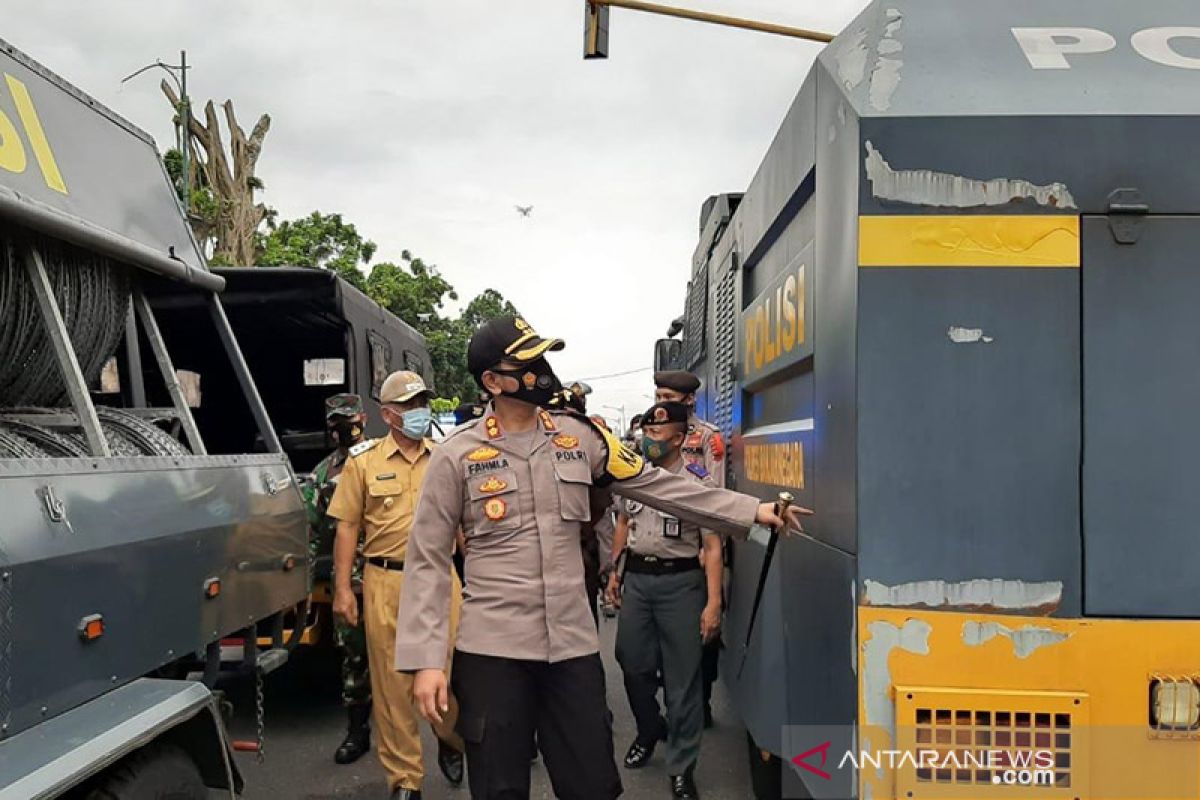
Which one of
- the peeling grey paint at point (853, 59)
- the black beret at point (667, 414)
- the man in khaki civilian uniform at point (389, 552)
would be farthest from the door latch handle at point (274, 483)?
the peeling grey paint at point (853, 59)

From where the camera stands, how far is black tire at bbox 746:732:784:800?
3837mm

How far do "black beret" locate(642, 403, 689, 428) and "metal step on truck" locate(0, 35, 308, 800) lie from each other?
1.56 m

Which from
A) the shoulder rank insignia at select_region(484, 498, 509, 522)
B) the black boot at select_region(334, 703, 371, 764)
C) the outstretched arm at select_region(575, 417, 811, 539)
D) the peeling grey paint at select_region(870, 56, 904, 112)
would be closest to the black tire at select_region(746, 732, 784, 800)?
the outstretched arm at select_region(575, 417, 811, 539)

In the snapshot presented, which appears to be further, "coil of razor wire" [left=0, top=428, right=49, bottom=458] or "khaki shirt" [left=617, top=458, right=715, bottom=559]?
"khaki shirt" [left=617, top=458, right=715, bottom=559]

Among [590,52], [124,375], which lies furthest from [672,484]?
[590,52]

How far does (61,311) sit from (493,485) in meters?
1.44

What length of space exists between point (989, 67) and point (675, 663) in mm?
3035

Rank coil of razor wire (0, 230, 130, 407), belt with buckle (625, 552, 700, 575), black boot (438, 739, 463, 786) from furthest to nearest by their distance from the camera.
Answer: black boot (438, 739, 463, 786) < belt with buckle (625, 552, 700, 575) < coil of razor wire (0, 230, 130, 407)

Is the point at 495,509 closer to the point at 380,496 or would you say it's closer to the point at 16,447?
the point at 16,447

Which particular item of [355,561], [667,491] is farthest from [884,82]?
[355,561]

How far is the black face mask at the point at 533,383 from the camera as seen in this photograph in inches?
115

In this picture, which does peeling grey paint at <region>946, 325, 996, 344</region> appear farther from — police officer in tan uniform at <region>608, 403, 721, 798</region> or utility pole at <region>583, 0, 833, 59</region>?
utility pole at <region>583, 0, 833, 59</region>

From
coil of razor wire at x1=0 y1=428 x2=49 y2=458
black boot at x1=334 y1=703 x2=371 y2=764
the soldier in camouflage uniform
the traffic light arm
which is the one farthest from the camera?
the traffic light arm

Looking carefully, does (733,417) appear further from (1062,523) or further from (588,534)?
(1062,523)
